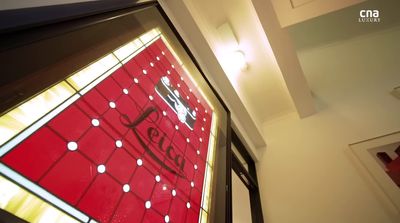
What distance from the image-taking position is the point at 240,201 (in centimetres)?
205

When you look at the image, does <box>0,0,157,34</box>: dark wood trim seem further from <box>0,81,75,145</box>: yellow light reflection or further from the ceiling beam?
the ceiling beam

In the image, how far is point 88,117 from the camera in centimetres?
71

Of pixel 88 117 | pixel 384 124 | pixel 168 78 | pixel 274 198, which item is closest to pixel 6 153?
pixel 88 117

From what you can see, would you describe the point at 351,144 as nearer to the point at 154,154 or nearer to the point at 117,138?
the point at 154,154

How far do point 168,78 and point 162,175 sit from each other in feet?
1.97

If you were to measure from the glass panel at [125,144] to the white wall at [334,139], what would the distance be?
→ 1.05 meters

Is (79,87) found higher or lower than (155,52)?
lower

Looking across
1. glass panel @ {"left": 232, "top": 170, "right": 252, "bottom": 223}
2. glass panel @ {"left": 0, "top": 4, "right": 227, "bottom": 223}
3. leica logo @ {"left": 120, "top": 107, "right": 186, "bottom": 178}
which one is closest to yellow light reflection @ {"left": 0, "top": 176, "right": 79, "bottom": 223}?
glass panel @ {"left": 0, "top": 4, "right": 227, "bottom": 223}

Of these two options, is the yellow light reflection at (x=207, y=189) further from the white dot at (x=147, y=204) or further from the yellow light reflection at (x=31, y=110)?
the yellow light reflection at (x=31, y=110)

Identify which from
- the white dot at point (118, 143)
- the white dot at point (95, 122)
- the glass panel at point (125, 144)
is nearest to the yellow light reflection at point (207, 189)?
the glass panel at point (125, 144)

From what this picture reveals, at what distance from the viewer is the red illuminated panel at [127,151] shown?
56 cm

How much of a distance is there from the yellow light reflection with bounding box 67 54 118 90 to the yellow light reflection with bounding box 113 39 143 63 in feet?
0.13

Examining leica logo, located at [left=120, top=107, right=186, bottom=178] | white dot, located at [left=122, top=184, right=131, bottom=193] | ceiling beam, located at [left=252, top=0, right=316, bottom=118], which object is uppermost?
ceiling beam, located at [left=252, top=0, right=316, bottom=118]

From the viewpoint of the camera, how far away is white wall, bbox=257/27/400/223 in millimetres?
1828
